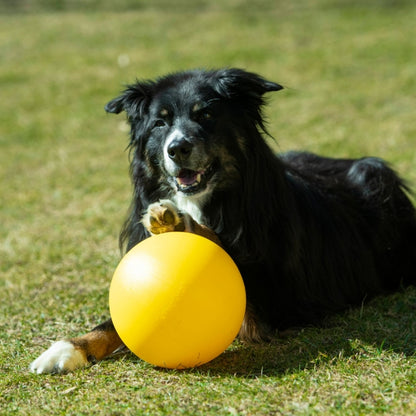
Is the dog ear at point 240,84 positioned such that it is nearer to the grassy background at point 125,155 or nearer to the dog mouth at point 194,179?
the dog mouth at point 194,179

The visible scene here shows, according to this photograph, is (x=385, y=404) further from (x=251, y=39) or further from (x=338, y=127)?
(x=251, y=39)

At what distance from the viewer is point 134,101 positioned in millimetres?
4441

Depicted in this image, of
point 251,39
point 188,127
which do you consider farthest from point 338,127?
point 188,127

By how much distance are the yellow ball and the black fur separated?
0.58 metres

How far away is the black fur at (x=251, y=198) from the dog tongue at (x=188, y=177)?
0.02m

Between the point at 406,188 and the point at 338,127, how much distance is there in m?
5.56

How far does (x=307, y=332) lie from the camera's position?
4.27m

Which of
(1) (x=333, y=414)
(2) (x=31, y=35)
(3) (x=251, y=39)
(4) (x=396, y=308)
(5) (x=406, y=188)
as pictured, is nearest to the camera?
(1) (x=333, y=414)

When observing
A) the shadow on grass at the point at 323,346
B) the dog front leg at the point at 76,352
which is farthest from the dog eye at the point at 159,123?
the shadow on grass at the point at 323,346

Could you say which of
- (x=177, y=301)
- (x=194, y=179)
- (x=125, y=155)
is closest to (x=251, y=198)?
(x=194, y=179)

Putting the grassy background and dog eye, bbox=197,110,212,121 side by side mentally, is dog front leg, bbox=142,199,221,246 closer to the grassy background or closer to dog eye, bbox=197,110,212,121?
dog eye, bbox=197,110,212,121

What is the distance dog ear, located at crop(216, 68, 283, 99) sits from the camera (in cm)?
413

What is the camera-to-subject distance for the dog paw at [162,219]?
4.02 meters

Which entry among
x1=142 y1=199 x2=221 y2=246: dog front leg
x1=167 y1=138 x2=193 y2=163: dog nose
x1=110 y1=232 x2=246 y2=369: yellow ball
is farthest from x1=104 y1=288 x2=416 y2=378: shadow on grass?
x1=167 y1=138 x2=193 y2=163: dog nose
